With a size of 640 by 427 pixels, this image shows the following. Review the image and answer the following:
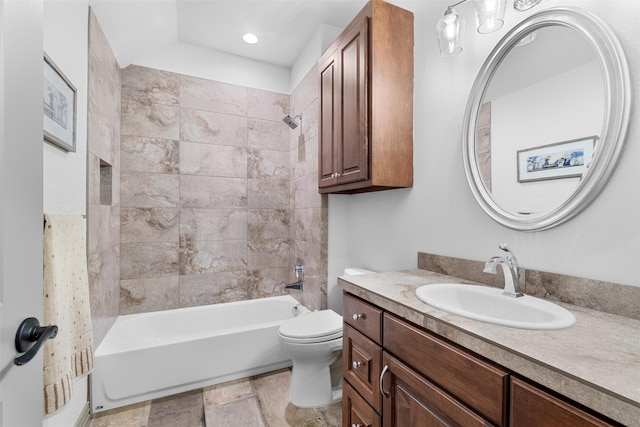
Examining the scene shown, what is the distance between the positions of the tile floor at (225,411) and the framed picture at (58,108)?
162 cm

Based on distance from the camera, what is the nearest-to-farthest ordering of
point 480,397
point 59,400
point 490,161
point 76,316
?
point 480,397 → point 59,400 → point 76,316 → point 490,161

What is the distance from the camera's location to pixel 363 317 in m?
1.15

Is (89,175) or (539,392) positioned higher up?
(89,175)

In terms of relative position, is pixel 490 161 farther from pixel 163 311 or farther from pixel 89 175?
pixel 163 311

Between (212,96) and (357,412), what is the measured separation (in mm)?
2761

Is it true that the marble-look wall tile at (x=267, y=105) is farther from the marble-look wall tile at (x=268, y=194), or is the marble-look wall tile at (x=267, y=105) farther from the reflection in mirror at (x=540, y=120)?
the reflection in mirror at (x=540, y=120)

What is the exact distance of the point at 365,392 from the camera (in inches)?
44.5

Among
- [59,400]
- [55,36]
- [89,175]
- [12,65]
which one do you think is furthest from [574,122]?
[89,175]

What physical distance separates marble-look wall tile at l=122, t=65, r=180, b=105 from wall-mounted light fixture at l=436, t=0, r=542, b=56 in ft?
7.56

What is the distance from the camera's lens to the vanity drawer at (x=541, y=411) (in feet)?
1.63

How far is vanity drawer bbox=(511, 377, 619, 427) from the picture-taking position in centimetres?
50

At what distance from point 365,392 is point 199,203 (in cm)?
218

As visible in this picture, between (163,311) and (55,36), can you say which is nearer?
(55,36)

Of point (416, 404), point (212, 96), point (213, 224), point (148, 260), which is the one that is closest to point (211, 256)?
point (213, 224)
